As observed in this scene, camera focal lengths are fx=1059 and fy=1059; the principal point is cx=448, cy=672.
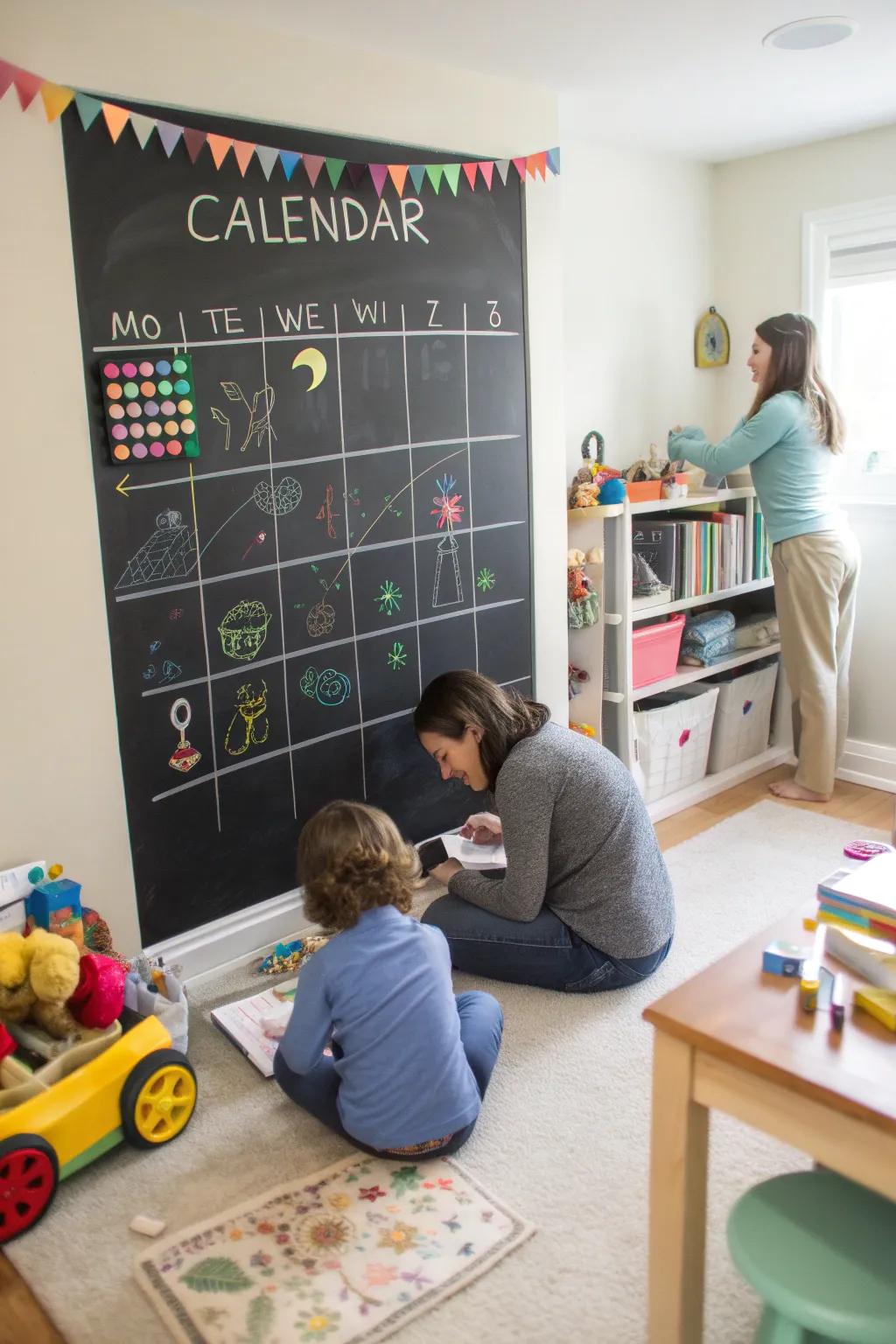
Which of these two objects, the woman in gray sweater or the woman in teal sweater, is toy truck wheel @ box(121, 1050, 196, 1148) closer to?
the woman in gray sweater

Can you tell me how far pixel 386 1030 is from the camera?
70.6 inches

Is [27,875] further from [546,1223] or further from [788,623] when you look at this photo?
[788,623]

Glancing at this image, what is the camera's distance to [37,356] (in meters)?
2.08

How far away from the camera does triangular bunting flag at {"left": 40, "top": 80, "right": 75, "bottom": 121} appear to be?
6.54ft

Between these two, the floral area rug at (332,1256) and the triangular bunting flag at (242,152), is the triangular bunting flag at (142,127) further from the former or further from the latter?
the floral area rug at (332,1256)

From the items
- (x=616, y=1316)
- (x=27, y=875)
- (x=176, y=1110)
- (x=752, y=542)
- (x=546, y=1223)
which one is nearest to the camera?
(x=616, y=1316)

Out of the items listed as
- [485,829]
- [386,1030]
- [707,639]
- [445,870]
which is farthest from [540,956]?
[707,639]

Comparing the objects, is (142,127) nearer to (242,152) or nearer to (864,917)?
(242,152)

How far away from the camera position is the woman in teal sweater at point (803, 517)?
3.38 meters

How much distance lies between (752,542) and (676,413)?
22.1 inches

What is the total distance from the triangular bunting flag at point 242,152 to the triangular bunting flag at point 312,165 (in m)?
0.14

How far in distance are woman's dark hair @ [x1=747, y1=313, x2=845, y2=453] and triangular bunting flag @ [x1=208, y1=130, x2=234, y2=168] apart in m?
1.86

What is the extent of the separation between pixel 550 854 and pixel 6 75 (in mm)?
1899

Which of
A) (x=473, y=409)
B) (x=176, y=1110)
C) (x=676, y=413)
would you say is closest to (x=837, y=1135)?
(x=176, y=1110)
